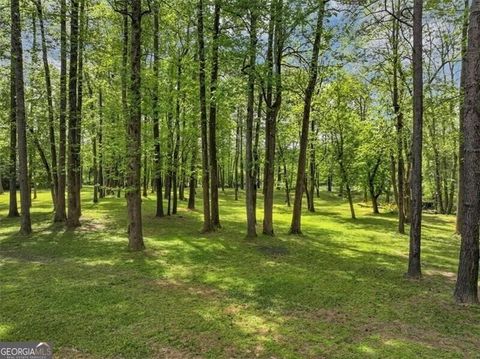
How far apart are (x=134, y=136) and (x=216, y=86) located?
294cm

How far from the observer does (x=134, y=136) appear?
10.7 metres

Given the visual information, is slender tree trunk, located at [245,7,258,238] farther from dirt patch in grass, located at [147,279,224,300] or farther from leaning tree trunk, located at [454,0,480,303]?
leaning tree trunk, located at [454,0,480,303]

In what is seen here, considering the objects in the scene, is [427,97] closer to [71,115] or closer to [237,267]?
[237,267]

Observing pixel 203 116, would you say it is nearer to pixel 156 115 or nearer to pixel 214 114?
pixel 214 114

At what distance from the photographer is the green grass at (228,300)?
5086 millimetres

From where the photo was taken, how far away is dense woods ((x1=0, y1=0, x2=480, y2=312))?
8641 millimetres

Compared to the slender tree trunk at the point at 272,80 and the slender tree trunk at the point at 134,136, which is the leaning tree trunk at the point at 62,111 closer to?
the slender tree trunk at the point at 134,136

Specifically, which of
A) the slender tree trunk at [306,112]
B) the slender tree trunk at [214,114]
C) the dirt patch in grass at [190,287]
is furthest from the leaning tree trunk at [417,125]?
the slender tree trunk at [214,114]

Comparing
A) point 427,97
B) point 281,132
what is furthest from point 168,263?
point 281,132

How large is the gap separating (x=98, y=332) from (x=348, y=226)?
50.8 ft

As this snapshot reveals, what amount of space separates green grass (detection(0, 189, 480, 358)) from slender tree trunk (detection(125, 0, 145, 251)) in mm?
848

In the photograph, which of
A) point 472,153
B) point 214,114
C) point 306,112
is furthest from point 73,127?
point 472,153

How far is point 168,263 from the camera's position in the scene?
9.76 meters

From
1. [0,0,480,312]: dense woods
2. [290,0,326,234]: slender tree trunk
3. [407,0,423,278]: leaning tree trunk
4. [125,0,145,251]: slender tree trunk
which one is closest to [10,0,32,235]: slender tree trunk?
[0,0,480,312]: dense woods
